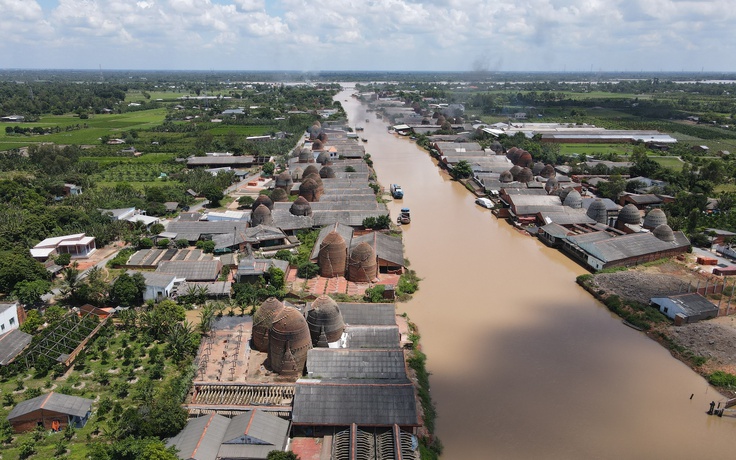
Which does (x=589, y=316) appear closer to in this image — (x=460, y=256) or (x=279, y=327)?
(x=460, y=256)

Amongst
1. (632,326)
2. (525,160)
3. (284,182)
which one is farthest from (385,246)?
(525,160)

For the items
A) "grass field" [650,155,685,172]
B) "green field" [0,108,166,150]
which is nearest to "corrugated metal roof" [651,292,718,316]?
"grass field" [650,155,685,172]

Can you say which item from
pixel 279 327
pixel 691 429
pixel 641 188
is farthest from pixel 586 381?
pixel 641 188

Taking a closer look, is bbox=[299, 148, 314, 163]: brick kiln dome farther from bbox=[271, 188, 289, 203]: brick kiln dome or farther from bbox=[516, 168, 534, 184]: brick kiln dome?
bbox=[516, 168, 534, 184]: brick kiln dome

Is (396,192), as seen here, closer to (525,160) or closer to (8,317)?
(525,160)

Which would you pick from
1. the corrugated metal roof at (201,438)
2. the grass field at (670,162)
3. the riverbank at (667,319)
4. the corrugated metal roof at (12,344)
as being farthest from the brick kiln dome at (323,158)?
the corrugated metal roof at (201,438)

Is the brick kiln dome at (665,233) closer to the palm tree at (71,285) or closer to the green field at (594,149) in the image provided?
the green field at (594,149)

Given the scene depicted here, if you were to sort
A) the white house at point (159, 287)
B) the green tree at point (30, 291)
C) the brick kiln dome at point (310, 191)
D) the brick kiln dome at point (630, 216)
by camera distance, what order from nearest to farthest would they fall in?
1. the green tree at point (30, 291)
2. the white house at point (159, 287)
3. the brick kiln dome at point (630, 216)
4. the brick kiln dome at point (310, 191)

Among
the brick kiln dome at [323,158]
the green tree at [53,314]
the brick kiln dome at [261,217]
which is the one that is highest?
the brick kiln dome at [323,158]
